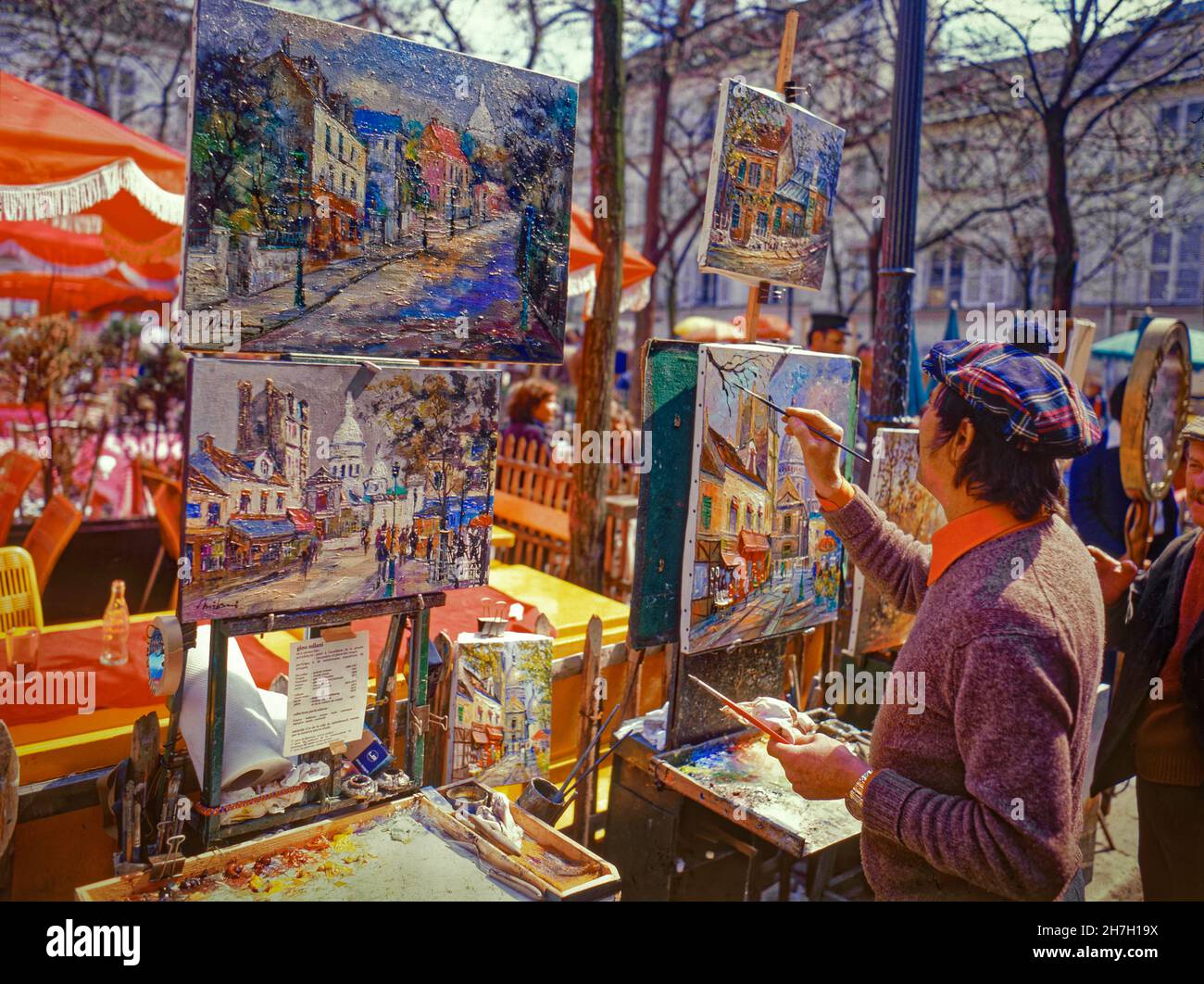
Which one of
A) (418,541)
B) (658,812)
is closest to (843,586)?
(658,812)

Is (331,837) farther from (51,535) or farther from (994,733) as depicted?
(51,535)

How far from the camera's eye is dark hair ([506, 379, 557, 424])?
734 centimetres

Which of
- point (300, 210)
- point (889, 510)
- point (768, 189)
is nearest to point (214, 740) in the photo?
point (300, 210)

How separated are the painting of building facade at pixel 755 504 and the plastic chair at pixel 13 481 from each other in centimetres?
400

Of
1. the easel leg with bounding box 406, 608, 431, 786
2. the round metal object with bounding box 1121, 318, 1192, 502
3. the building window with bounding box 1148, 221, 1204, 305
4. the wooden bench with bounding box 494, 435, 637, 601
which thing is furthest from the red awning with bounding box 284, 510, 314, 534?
the building window with bounding box 1148, 221, 1204, 305

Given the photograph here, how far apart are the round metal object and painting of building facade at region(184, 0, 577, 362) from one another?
2864 mm

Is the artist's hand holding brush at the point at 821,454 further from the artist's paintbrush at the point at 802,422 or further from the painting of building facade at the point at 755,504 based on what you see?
the painting of building facade at the point at 755,504

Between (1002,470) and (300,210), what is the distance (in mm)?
1487

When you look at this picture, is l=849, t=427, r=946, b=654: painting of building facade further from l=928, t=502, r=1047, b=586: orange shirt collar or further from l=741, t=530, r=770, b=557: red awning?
l=928, t=502, r=1047, b=586: orange shirt collar

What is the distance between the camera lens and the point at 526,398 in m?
7.39

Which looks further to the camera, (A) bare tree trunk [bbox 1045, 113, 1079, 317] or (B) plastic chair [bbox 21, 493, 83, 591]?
(A) bare tree trunk [bbox 1045, 113, 1079, 317]

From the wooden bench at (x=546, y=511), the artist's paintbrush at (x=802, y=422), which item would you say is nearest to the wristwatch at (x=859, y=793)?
the artist's paintbrush at (x=802, y=422)
